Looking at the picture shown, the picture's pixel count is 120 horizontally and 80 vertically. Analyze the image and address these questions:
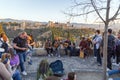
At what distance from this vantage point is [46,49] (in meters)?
17.7

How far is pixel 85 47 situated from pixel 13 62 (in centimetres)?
716

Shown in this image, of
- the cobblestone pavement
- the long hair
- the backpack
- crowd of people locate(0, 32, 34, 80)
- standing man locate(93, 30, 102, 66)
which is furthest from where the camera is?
standing man locate(93, 30, 102, 66)

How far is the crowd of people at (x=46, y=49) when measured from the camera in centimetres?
835

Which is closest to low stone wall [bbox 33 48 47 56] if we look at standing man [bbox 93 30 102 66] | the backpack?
standing man [bbox 93 30 102 66]

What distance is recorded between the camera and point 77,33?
38.8 meters

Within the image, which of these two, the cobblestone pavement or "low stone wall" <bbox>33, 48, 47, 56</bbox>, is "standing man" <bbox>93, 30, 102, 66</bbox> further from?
"low stone wall" <bbox>33, 48, 47, 56</bbox>

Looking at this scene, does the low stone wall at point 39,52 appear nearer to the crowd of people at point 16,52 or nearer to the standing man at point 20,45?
the crowd of people at point 16,52

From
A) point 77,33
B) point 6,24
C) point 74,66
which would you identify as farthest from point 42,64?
point 6,24

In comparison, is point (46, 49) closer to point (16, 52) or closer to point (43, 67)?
point (16, 52)

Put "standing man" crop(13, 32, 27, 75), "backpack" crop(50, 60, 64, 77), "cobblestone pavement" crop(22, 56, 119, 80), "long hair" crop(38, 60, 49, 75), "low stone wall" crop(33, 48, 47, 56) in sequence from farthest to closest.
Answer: "low stone wall" crop(33, 48, 47, 56) < "standing man" crop(13, 32, 27, 75) < "cobblestone pavement" crop(22, 56, 119, 80) < "backpack" crop(50, 60, 64, 77) < "long hair" crop(38, 60, 49, 75)

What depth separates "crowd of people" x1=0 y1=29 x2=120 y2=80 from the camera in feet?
27.4

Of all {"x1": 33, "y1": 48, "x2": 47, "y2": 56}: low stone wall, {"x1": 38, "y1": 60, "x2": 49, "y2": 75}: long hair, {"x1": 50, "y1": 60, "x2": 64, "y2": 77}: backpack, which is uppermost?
{"x1": 38, "y1": 60, "x2": 49, "y2": 75}: long hair

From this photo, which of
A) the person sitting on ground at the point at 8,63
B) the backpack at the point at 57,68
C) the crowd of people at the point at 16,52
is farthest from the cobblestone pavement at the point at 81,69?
the person sitting on ground at the point at 8,63

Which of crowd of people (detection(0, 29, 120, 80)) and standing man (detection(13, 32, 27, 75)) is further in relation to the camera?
standing man (detection(13, 32, 27, 75))
